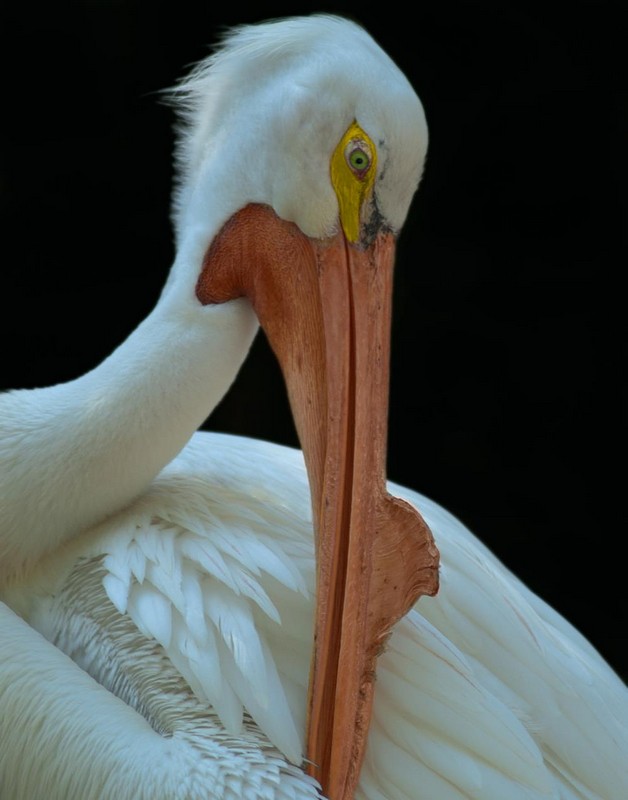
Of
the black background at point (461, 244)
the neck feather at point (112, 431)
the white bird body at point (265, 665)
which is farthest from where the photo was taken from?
the black background at point (461, 244)

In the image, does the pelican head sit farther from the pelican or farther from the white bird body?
the white bird body

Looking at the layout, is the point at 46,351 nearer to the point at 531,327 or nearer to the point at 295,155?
the point at 531,327

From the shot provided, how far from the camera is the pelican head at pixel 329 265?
198cm

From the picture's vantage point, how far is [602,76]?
4.95 metres

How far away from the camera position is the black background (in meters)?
4.93

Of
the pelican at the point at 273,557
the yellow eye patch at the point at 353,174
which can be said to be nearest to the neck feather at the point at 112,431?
the pelican at the point at 273,557

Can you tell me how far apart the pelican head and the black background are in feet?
9.02

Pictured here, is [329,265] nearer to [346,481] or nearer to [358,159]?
[358,159]

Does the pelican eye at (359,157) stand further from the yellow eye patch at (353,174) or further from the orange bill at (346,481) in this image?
the orange bill at (346,481)

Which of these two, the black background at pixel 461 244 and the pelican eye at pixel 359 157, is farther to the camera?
the black background at pixel 461 244

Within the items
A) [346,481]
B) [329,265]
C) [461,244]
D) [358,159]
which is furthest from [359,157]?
[461,244]

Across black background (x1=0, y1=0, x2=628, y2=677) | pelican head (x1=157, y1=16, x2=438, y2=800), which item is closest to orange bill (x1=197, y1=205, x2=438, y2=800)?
pelican head (x1=157, y1=16, x2=438, y2=800)

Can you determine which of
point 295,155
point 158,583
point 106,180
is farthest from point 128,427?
point 106,180

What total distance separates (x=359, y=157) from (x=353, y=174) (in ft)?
0.09
